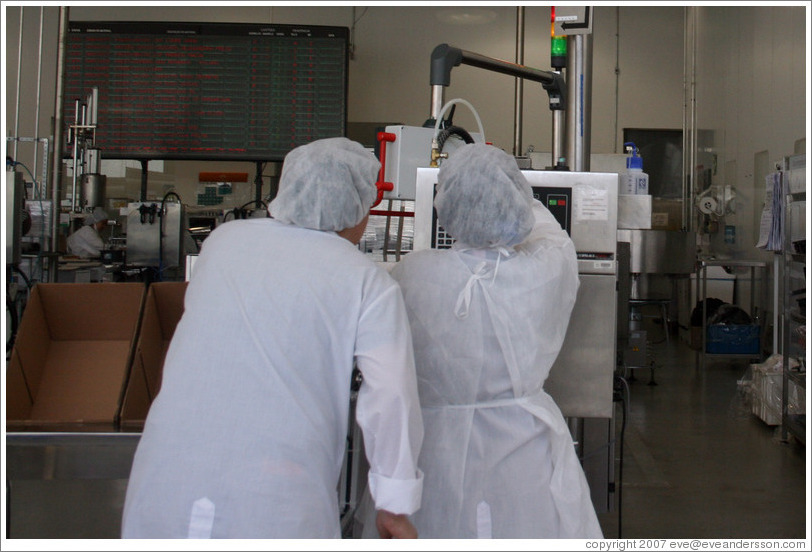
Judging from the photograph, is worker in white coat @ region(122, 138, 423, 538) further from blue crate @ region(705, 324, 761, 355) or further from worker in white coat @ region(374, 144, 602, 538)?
blue crate @ region(705, 324, 761, 355)

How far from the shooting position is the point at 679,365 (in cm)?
582

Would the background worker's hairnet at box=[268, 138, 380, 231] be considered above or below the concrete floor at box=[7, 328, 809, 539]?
above

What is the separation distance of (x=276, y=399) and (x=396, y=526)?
0.28 m

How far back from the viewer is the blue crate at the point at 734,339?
212 inches

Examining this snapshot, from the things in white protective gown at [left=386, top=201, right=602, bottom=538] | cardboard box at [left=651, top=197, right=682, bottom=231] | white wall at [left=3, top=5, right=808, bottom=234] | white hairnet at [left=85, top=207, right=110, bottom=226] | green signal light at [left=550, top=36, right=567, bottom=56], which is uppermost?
white wall at [left=3, top=5, right=808, bottom=234]

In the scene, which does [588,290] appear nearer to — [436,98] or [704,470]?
[436,98]

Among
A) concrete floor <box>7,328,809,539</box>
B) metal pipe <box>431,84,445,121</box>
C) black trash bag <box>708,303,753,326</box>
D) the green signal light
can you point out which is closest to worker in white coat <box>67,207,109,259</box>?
concrete floor <box>7,328,809,539</box>

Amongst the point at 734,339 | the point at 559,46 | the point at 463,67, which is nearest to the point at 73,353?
the point at 559,46

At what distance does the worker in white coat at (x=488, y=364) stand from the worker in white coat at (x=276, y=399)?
0.67 feet

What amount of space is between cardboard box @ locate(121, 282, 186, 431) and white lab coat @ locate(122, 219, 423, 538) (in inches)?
23.4

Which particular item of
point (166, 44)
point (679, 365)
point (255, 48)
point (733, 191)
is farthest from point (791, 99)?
point (166, 44)

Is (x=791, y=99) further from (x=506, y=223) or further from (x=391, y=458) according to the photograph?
(x=391, y=458)

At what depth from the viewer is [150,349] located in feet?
6.23

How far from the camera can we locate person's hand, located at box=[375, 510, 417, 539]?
122cm
